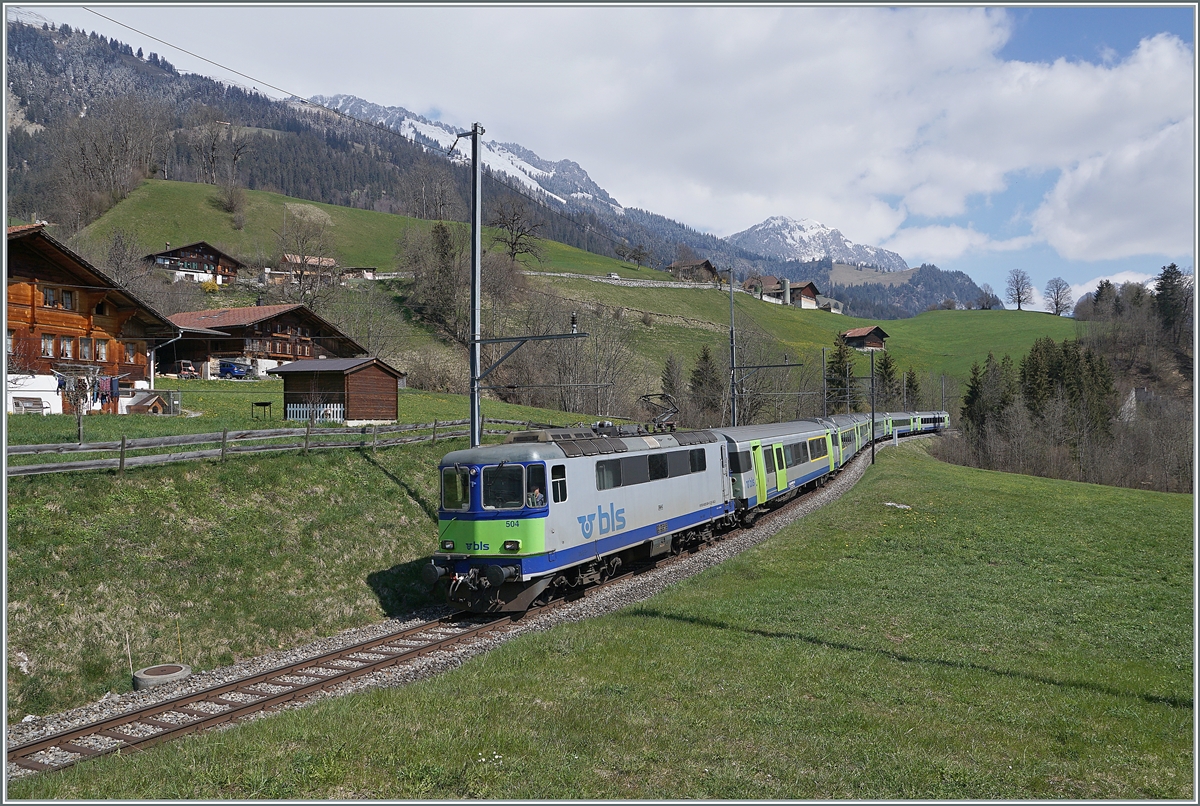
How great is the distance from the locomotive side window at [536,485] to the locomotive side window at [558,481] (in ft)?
0.79

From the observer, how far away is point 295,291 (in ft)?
220

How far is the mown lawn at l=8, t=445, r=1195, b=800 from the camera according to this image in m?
7.12

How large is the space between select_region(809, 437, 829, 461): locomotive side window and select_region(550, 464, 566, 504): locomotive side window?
22.1 meters

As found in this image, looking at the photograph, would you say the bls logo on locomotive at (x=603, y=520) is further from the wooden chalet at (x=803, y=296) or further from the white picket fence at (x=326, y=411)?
the wooden chalet at (x=803, y=296)

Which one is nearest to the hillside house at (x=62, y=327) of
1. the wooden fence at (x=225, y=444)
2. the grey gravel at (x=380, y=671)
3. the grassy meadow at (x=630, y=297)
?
the wooden fence at (x=225, y=444)

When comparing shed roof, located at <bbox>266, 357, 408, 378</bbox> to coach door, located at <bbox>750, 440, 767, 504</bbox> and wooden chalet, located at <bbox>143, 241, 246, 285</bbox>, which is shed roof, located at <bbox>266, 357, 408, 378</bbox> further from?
wooden chalet, located at <bbox>143, 241, 246, 285</bbox>

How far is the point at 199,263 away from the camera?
3460 inches

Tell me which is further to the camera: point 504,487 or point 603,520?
point 603,520

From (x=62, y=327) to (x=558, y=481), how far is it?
2540cm

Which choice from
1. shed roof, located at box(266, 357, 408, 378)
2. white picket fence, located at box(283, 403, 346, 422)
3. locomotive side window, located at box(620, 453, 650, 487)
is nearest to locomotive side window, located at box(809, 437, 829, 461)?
locomotive side window, located at box(620, 453, 650, 487)

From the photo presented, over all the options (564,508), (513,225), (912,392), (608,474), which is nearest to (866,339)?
(912,392)

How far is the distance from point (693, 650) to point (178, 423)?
2090 cm

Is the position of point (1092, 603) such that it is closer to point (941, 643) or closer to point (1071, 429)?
point (941, 643)

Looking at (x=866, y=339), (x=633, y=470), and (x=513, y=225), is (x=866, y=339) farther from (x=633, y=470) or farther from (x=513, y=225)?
(x=633, y=470)
